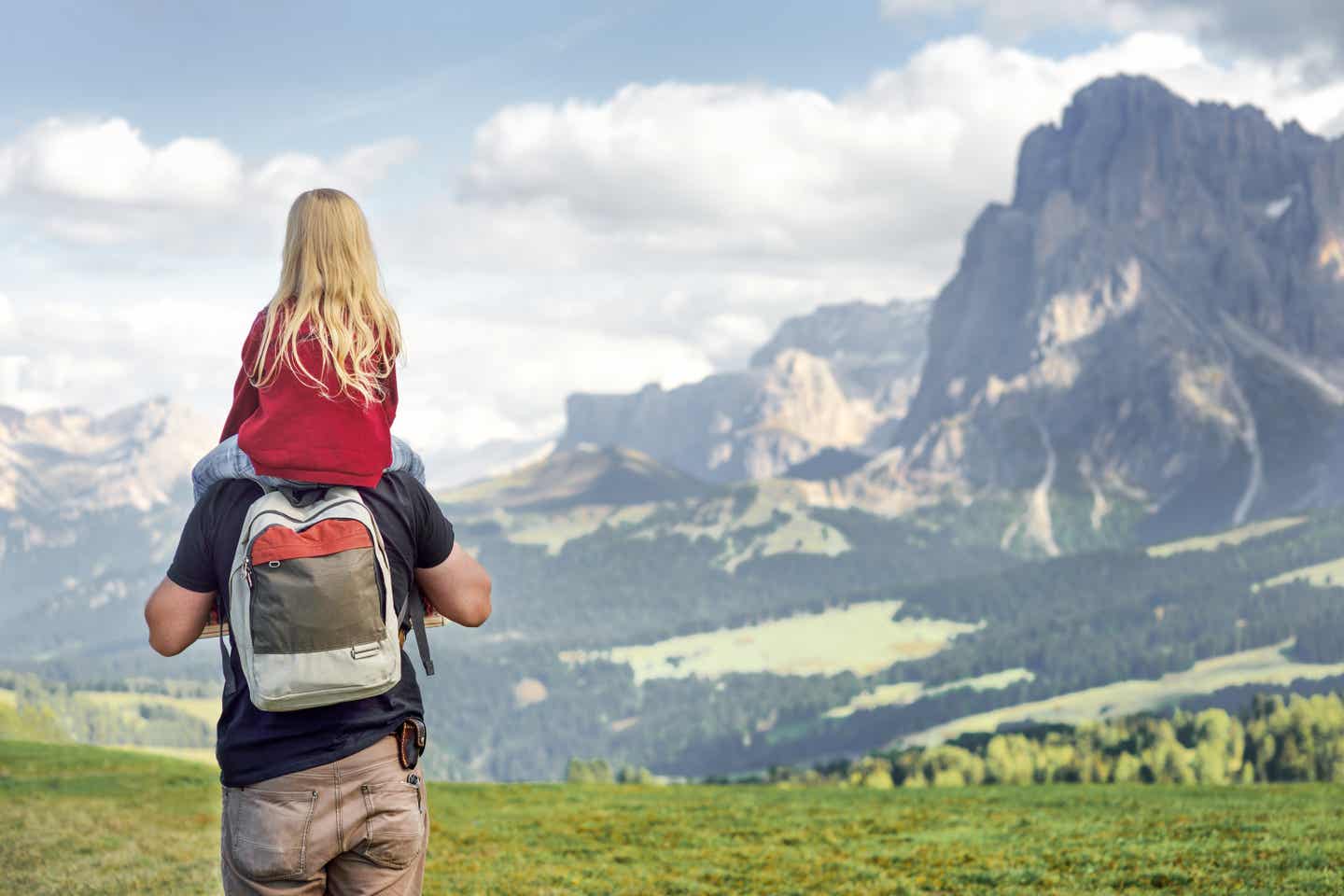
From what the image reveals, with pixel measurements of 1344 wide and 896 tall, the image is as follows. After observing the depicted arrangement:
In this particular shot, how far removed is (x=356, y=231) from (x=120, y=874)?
19.4 meters

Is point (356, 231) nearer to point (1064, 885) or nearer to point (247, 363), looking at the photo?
point (247, 363)

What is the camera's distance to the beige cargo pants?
25.7ft

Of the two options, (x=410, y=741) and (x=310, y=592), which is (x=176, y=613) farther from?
(x=410, y=741)

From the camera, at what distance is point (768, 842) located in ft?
100

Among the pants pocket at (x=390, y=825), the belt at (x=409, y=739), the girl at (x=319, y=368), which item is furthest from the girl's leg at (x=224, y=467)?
the pants pocket at (x=390, y=825)

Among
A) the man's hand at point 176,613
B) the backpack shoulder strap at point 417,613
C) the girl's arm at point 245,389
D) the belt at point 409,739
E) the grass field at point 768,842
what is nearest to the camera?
the man's hand at point 176,613

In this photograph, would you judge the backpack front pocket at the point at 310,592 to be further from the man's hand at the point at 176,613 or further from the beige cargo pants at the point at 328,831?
the beige cargo pants at the point at 328,831

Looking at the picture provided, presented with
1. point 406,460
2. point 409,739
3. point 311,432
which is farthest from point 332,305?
point 409,739

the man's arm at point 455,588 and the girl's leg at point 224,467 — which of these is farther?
the man's arm at point 455,588

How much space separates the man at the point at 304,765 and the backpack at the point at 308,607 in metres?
0.30

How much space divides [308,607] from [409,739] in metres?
1.32

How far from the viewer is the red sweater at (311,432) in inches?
309

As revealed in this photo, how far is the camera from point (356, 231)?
26.7ft

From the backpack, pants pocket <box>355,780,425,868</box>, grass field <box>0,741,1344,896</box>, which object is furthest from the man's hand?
grass field <box>0,741,1344,896</box>
